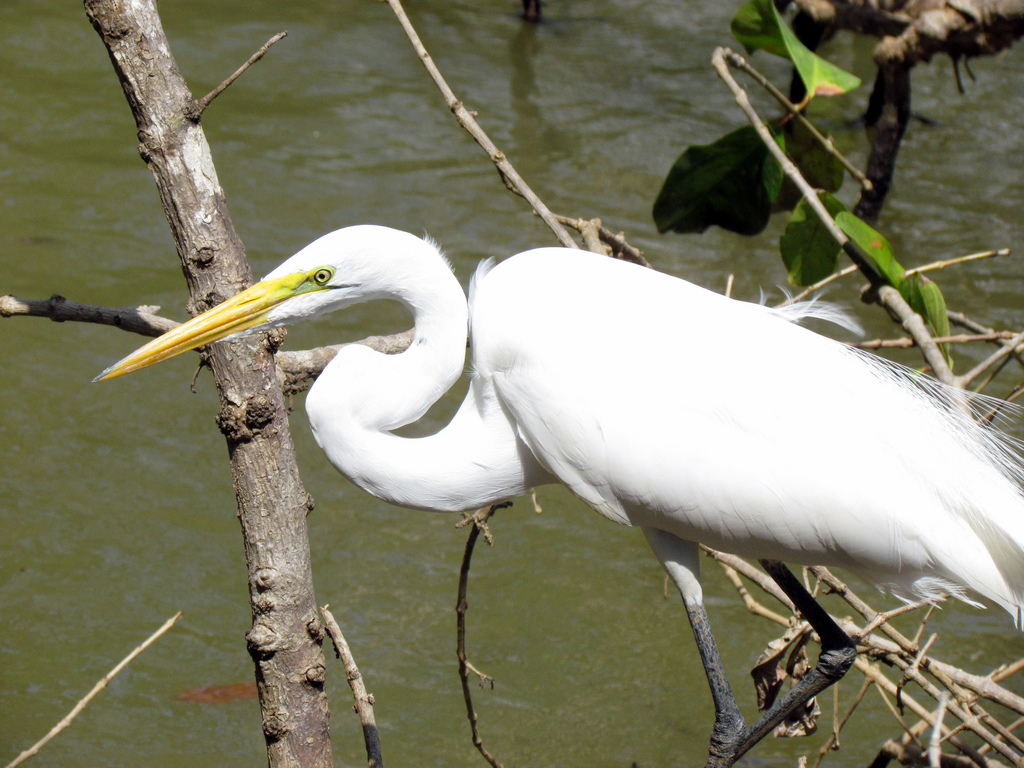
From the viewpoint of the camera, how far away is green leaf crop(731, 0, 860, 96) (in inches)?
112

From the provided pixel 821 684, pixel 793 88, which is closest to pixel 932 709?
pixel 821 684

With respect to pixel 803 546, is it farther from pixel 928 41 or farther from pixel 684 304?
pixel 928 41

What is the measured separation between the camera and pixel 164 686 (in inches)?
144

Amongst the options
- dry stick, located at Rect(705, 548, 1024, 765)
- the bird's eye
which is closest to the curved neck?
the bird's eye

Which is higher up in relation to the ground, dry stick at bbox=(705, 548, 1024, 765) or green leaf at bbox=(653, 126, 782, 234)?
green leaf at bbox=(653, 126, 782, 234)

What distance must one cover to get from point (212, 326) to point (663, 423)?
107cm

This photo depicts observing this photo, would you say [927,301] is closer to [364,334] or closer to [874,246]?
[874,246]

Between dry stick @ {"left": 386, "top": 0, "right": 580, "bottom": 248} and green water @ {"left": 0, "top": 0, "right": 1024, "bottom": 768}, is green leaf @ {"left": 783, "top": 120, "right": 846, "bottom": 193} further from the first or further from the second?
green water @ {"left": 0, "top": 0, "right": 1024, "bottom": 768}

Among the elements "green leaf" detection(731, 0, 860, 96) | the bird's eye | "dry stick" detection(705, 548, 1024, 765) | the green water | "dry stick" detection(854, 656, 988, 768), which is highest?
"green leaf" detection(731, 0, 860, 96)

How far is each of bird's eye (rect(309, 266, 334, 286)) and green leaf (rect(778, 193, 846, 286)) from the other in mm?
1482

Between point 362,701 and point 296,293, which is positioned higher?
point 296,293

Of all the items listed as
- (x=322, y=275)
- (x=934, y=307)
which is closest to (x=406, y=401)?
(x=322, y=275)

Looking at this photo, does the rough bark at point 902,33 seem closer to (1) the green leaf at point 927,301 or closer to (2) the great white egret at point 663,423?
(1) the green leaf at point 927,301

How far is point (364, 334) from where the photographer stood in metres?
5.56
